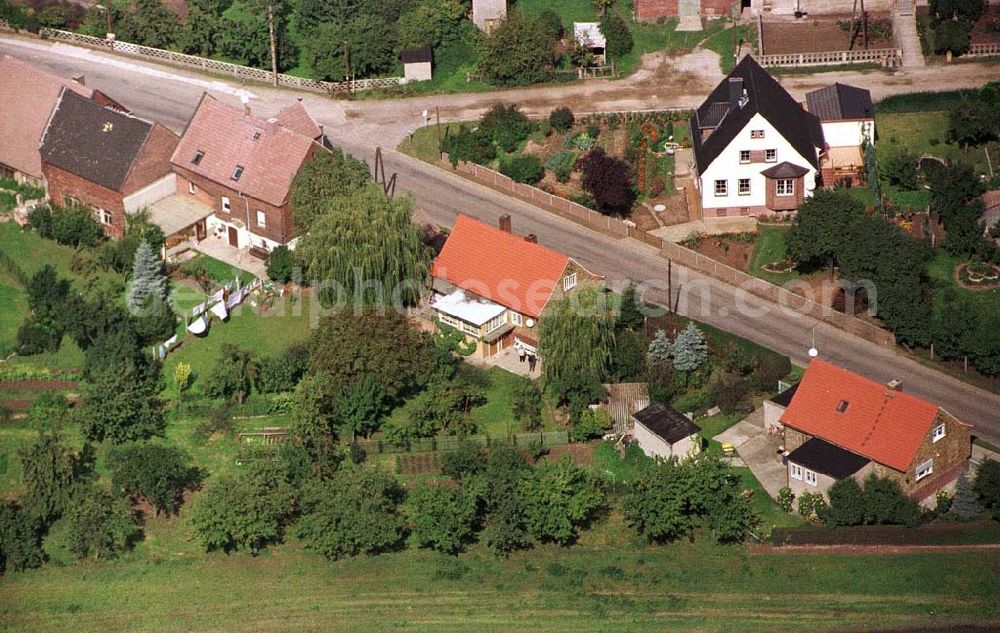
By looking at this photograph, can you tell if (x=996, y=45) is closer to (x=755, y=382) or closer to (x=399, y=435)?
(x=755, y=382)

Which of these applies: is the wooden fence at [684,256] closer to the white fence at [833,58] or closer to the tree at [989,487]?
the tree at [989,487]

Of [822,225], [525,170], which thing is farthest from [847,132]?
[525,170]

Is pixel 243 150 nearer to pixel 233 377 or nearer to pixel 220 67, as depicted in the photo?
pixel 233 377

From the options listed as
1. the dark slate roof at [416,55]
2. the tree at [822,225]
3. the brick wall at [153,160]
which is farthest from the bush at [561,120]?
the brick wall at [153,160]

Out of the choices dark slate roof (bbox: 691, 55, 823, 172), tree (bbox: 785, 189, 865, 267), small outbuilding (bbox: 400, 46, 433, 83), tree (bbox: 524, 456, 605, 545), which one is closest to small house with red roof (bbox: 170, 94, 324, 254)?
small outbuilding (bbox: 400, 46, 433, 83)

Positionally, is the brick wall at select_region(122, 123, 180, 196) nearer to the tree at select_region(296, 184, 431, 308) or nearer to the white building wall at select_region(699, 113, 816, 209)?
the tree at select_region(296, 184, 431, 308)

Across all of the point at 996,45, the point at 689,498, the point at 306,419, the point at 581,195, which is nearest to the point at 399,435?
the point at 306,419

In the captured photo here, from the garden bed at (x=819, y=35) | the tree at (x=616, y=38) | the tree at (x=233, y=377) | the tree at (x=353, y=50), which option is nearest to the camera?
the tree at (x=233, y=377)
